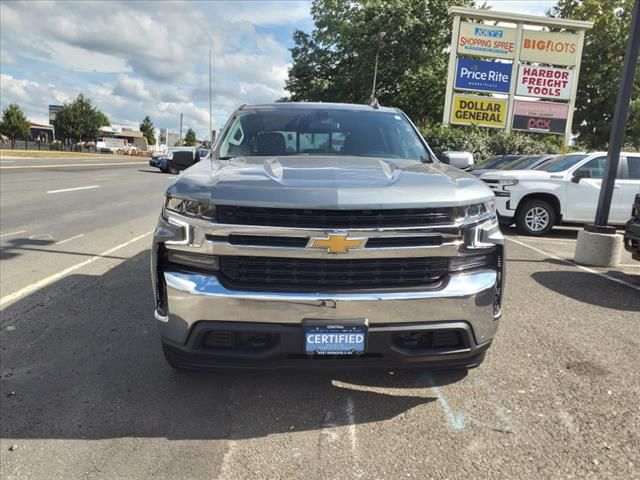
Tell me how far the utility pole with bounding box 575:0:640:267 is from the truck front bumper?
5.28 metres

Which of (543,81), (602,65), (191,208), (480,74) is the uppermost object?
(602,65)

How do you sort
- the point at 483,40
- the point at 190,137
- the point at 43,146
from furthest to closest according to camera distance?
the point at 190,137 < the point at 43,146 < the point at 483,40

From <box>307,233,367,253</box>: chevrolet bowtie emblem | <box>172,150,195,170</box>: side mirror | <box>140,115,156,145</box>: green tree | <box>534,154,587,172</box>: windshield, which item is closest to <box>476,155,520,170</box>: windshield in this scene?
<box>534,154,587,172</box>: windshield

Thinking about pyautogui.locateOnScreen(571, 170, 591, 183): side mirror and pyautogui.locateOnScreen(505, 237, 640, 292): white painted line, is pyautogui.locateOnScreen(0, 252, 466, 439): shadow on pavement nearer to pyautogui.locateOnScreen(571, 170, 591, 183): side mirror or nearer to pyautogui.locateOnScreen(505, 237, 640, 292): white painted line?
pyautogui.locateOnScreen(505, 237, 640, 292): white painted line

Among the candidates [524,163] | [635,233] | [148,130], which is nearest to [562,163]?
[524,163]

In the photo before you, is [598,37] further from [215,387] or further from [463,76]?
[215,387]

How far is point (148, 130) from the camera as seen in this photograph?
130m

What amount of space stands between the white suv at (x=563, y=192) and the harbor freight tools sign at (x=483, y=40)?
1095cm

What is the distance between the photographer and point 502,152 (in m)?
20.3

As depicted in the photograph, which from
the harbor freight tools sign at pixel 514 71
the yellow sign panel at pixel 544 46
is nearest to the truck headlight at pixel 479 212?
the harbor freight tools sign at pixel 514 71

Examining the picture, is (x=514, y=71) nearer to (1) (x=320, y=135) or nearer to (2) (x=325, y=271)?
(1) (x=320, y=135)

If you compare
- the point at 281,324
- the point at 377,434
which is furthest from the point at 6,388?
the point at 377,434

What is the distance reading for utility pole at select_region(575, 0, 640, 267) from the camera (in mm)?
7074

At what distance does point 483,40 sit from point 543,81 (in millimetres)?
3000
